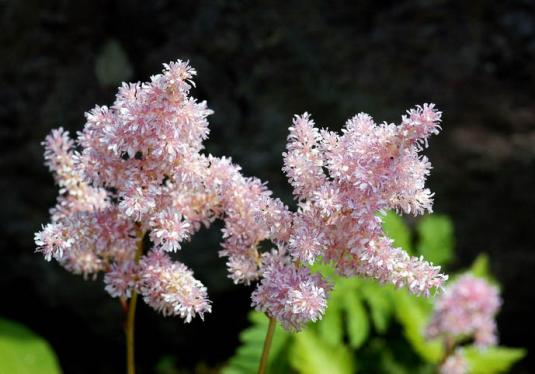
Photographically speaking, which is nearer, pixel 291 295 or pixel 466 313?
pixel 291 295

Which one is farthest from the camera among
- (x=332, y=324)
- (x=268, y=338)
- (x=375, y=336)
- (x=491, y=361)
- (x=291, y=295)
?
(x=375, y=336)

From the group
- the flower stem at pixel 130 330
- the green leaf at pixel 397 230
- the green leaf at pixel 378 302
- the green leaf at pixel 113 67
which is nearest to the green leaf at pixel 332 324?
the green leaf at pixel 378 302

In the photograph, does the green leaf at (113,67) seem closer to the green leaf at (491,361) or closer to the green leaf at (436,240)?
the green leaf at (436,240)

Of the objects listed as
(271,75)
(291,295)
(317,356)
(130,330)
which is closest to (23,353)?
(317,356)

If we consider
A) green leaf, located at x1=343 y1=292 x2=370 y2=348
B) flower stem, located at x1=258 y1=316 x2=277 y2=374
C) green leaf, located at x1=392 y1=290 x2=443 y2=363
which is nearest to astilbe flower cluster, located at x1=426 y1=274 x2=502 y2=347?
green leaf, located at x1=343 y1=292 x2=370 y2=348

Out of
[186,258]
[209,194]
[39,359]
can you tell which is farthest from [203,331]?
[209,194]

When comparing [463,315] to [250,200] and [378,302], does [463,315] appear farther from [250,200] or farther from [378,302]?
[250,200]

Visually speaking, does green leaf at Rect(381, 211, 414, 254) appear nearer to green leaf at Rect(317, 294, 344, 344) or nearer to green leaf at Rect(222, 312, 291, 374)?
green leaf at Rect(317, 294, 344, 344)
